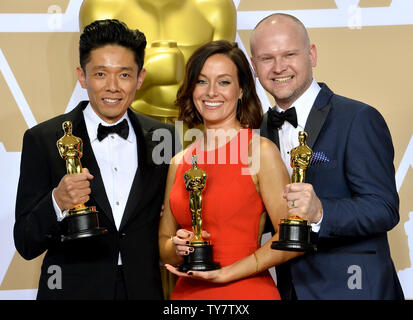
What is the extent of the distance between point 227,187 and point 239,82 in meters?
0.41

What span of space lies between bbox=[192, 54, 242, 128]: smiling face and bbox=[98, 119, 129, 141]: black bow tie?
30 centimetres

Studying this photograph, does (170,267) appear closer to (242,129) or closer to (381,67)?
(242,129)

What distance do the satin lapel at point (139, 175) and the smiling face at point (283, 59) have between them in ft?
1.71

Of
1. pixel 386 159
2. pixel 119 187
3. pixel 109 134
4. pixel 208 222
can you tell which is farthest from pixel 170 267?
pixel 386 159

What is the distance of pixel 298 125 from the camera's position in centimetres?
267

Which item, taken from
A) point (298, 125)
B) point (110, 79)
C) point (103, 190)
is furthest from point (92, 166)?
point (298, 125)

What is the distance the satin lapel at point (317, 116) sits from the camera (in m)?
2.56

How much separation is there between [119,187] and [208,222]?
1.21 ft

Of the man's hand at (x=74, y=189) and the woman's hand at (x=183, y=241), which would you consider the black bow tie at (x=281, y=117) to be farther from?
the man's hand at (x=74, y=189)

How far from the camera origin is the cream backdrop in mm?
3834

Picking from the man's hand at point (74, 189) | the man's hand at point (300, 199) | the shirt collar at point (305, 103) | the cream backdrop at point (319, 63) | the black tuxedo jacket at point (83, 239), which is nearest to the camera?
the man's hand at point (300, 199)

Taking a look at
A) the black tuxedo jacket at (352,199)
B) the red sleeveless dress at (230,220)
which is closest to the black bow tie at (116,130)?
the red sleeveless dress at (230,220)

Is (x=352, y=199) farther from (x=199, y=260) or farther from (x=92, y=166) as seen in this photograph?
(x=92, y=166)

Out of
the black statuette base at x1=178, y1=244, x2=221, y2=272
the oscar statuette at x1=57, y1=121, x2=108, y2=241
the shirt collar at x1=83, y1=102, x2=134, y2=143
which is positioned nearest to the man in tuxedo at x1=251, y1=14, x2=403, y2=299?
the black statuette base at x1=178, y1=244, x2=221, y2=272
